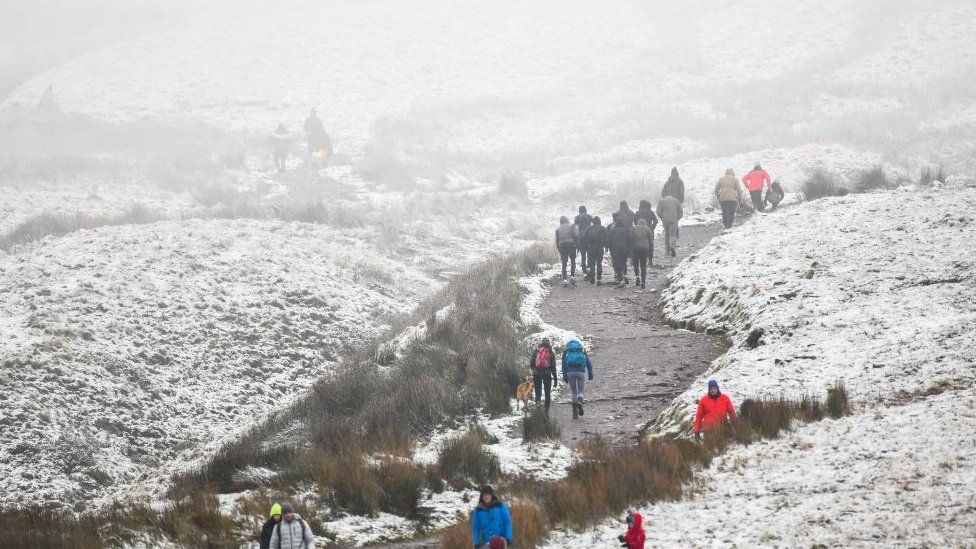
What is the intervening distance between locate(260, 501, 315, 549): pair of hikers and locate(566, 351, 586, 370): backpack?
5.53 meters

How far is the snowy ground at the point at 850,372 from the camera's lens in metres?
6.73

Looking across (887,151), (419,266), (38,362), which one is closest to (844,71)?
(887,151)

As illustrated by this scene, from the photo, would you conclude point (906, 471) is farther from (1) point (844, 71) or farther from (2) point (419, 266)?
(1) point (844, 71)

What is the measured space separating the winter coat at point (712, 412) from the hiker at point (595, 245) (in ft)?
30.4

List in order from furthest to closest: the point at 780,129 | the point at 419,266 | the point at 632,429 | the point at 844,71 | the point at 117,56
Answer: the point at 117,56
the point at 844,71
the point at 780,129
the point at 419,266
the point at 632,429

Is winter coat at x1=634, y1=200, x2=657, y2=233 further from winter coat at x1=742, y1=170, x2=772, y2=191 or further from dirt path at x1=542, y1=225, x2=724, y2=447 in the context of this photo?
winter coat at x1=742, y1=170, x2=772, y2=191

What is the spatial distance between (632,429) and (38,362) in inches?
398

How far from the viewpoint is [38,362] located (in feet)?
43.0

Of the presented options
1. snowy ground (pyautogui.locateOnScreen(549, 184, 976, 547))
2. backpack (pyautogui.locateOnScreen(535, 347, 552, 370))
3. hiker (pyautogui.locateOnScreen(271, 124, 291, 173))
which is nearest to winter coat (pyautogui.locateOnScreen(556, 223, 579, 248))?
snowy ground (pyautogui.locateOnScreen(549, 184, 976, 547))

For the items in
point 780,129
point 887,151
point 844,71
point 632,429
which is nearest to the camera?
point 632,429

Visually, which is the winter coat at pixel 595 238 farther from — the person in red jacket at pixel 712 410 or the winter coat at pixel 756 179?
the person in red jacket at pixel 712 410

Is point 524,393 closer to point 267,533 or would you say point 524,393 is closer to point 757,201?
point 267,533

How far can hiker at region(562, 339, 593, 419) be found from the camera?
11.6 metres

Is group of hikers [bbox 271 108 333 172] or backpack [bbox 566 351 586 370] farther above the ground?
group of hikers [bbox 271 108 333 172]
